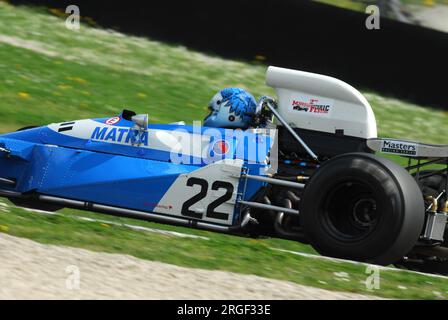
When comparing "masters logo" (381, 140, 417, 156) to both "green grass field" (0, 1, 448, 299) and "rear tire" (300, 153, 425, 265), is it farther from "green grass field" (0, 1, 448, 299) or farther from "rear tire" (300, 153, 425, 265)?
"green grass field" (0, 1, 448, 299)

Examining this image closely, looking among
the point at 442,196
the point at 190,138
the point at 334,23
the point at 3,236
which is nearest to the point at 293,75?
the point at 190,138

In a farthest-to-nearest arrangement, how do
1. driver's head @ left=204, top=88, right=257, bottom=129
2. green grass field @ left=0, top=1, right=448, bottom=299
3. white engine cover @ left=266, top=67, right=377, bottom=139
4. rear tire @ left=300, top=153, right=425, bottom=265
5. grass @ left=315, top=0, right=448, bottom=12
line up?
grass @ left=315, top=0, right=448, bottom=12 < green grass field @ left=0, top=1, right=448, bottom=299 < driver's head @ left=204, top=88, right=257, bottom=129 < white engine cover @ left=266, top=67, right=377, bottom=139 < rear tire @ left=300, top=153, right=425, bottom=265

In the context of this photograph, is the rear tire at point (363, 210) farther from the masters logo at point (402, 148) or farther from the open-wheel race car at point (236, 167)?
the masters logo at point (402, 148)

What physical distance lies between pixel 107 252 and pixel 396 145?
2469 mm

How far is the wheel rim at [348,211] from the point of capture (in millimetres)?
6930

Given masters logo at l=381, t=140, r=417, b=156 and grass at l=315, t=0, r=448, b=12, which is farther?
grass at l=315, t=0, r=448, b=12

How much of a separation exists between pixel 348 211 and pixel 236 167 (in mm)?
1051

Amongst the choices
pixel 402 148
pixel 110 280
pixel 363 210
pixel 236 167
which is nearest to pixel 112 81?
pixel 236 167

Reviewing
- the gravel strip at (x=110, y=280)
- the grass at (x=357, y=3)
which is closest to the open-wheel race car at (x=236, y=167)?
the gravel strip at (x=110, y=280)

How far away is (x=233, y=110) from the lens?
8031 millimetres

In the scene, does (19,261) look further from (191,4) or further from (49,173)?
(191,4)

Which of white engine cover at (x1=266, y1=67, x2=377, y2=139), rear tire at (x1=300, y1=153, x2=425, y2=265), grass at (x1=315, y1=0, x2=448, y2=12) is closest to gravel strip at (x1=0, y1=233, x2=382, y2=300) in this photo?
rear tire at (x1=300, y1=153, x2=425, y2=265)

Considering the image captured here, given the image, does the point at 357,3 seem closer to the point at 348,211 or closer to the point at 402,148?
the point at 402,148

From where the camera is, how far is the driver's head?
8.03m
